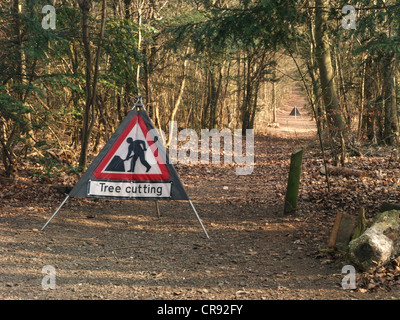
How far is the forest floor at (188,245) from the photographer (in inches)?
182

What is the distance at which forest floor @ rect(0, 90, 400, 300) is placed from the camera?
15.1ft

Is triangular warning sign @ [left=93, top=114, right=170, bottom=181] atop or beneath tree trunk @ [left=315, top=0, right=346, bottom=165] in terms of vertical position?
beneath

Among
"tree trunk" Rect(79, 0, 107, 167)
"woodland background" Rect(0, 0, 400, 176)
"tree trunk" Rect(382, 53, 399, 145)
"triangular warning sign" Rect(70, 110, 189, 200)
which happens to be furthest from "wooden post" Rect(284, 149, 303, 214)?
"tree trunk" Rect(382, 53, 399, 145)

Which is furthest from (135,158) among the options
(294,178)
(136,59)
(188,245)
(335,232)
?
(136,59)

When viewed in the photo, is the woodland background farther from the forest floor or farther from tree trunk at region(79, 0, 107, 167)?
the forest floor

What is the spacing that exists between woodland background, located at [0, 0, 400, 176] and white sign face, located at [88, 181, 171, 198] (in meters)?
2.46

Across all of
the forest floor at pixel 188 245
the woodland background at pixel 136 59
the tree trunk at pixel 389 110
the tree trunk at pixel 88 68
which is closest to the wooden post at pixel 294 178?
the forest floor at pixel 188 245

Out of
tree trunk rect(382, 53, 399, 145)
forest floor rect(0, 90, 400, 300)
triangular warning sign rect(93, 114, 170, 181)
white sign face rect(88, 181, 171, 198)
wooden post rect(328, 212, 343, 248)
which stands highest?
tree trunk rect(382, 53, 399, 145)

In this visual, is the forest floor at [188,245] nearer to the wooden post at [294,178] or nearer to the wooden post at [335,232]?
the wooden post at [335,232]

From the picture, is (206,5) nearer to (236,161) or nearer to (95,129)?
(95,129)

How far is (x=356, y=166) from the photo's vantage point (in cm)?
1259

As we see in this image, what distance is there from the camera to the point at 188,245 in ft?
21.0

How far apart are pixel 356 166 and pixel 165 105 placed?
11.6 metres

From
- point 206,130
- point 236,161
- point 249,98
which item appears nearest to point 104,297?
point 236,161
